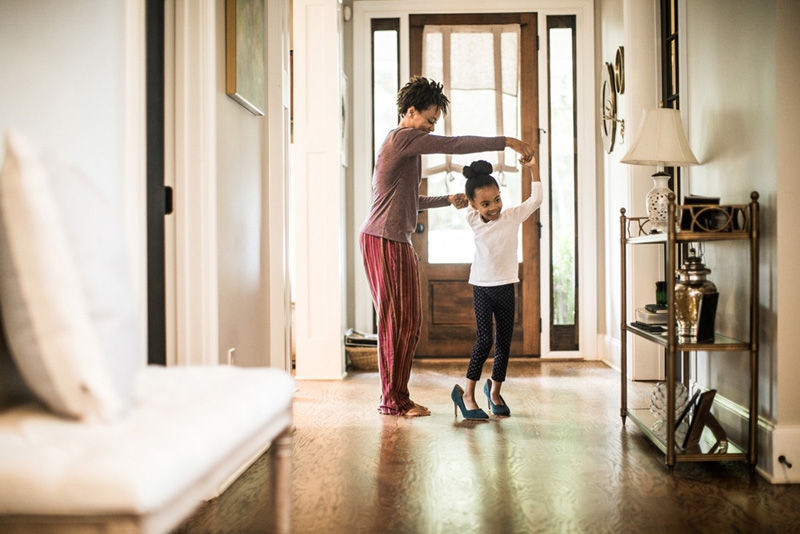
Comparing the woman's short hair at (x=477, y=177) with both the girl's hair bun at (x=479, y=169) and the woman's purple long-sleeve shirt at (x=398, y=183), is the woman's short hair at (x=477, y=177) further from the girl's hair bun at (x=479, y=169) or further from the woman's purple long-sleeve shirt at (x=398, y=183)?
the woman's purple long-sleeve shirt at (x=398, y=183)

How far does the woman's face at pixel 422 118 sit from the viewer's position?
3463mm

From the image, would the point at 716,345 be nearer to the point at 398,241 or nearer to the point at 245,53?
the point at 398,241

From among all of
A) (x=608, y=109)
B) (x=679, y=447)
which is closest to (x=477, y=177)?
(x=679, y=447)

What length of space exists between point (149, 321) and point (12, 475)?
1.44m

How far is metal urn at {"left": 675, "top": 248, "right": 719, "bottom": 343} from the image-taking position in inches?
98.8

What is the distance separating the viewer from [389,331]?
11.5 feet

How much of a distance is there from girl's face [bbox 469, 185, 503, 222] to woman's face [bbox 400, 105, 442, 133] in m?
0.38

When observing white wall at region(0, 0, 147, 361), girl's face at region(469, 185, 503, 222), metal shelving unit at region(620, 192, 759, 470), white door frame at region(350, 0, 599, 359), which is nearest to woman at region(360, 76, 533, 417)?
girl's face at region(469, 185, 503, 222)

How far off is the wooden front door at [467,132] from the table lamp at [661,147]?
2461 mm

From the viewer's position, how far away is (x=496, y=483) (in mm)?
2381

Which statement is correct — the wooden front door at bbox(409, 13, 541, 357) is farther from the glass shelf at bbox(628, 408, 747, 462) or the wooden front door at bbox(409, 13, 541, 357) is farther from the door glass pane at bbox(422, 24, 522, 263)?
the glass shelf at bbox(628, 408, 747, 462)

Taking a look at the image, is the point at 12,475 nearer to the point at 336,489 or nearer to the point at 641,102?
the point at 336,489

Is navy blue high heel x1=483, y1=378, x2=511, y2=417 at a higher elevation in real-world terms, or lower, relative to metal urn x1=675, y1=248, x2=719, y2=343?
lower

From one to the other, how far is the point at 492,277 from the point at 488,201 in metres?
0.35
